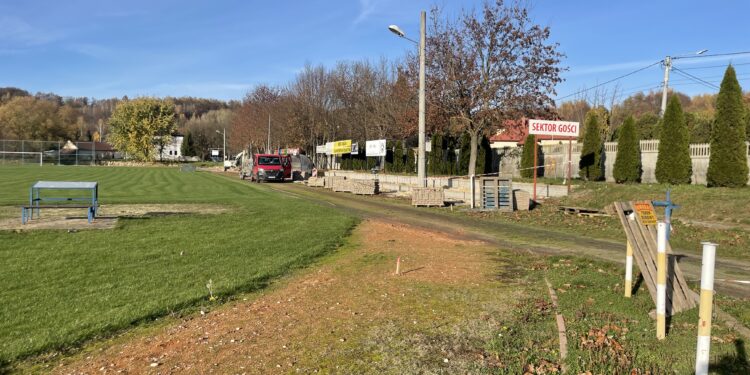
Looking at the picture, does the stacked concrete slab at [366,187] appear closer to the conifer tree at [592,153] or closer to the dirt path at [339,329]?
the conifer tree at [592,153]

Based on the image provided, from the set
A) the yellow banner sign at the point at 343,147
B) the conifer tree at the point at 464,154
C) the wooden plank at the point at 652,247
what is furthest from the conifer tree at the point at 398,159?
the wooden plank at the point at 652,247

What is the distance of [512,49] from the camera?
26703 mm

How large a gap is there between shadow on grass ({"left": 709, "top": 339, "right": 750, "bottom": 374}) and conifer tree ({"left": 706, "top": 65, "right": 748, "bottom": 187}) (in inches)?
629

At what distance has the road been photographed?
8.05m

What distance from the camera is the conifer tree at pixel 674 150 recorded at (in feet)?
62.6

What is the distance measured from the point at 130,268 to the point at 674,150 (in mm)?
19675

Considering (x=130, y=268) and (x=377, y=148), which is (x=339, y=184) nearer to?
(x=377, y=148)

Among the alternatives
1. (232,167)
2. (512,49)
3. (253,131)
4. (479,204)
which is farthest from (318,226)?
(232,167)

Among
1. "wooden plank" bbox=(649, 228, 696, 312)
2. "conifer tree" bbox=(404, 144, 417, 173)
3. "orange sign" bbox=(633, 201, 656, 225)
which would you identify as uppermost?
"conifer tree" bbox=(404, 144, 417, 173)

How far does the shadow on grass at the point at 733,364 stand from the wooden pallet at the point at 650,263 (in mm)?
1078

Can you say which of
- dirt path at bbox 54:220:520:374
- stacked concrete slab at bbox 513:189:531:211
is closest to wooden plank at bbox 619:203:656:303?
dirt path at bbox 54:220:520:374

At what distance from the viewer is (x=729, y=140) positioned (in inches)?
682

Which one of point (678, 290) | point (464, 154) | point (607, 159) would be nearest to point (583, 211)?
point (607, 159)

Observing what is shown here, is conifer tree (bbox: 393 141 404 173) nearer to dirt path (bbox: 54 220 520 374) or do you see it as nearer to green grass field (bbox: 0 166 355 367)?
green grass field (bbox: 0 166 355 367)
